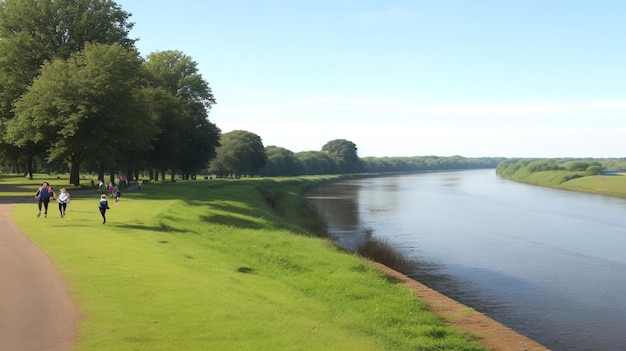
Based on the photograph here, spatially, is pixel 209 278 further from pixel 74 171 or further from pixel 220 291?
pixel 74 171

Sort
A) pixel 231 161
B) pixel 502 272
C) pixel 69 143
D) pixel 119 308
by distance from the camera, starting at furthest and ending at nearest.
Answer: pixel 231 161 → pixel 69 143 → pixel 502 272 → pixel 119 308

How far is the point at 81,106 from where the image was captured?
46938mm

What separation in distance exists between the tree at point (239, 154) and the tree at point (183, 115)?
128 feet

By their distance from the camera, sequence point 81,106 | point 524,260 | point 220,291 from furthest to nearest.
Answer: point 81,106 → point 524,260 → point 220,291

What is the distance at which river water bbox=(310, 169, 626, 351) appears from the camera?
22.2 meters

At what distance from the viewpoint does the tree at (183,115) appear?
74438 mm

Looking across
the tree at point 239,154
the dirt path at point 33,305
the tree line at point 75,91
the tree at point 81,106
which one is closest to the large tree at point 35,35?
the tree line at point 75,91

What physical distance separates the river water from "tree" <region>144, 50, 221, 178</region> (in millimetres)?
24828

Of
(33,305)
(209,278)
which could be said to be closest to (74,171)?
(209,278)

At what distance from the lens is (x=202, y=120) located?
8944 centimetres

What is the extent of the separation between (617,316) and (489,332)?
10.1 metres

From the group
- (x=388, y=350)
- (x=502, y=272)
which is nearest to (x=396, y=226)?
(x=502, y=272)

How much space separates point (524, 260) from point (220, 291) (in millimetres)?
27559

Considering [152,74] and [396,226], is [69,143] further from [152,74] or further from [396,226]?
[396,226]
